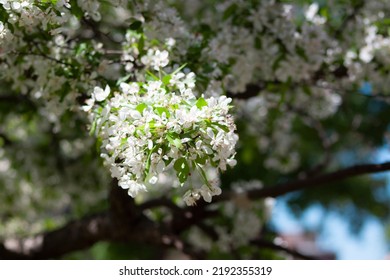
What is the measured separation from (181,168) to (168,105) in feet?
0.81

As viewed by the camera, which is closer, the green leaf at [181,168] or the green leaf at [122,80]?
the green leaf at [181,168]

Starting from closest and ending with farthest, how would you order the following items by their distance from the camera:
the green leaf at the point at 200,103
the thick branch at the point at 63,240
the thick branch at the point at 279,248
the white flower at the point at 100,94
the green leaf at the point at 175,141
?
1. the green leaf at the point at 175,141
2. the green leaf at the point at 200,103
3. the white flower at the point at 100,94
4. the thick branch at the point at 279,248
5. the thick branch at the point at 63,240

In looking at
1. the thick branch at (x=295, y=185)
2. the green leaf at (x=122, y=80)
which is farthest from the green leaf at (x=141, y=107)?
the thick branch at (x=295, y=185)

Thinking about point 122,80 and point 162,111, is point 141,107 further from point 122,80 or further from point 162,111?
point 122,80

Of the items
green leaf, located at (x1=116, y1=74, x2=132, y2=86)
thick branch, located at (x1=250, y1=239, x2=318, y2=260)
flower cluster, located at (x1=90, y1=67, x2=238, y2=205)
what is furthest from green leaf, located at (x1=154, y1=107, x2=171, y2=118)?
thick branch, located at (x1=250, y1=239, x2=318, y2=260)

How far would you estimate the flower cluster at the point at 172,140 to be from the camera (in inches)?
83.4

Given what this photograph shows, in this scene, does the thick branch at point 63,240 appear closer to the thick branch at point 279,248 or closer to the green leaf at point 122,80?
the thick branch at point 279,248

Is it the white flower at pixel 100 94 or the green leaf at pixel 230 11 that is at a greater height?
the green leaf at pixel 230 11

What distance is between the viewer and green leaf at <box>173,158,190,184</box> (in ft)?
6.99

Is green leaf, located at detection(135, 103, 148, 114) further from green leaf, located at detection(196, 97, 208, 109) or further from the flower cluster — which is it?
green leaf, located at detection(196, 97, 208, 109)

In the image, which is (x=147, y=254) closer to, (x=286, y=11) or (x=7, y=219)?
(x=7, y=219)

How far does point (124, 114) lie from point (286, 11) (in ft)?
5.83

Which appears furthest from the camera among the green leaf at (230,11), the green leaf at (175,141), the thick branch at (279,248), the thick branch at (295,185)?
the thick branch at (279,248)

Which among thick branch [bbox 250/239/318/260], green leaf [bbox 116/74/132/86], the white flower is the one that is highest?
thick branch [bbox 250/239/318/260]
